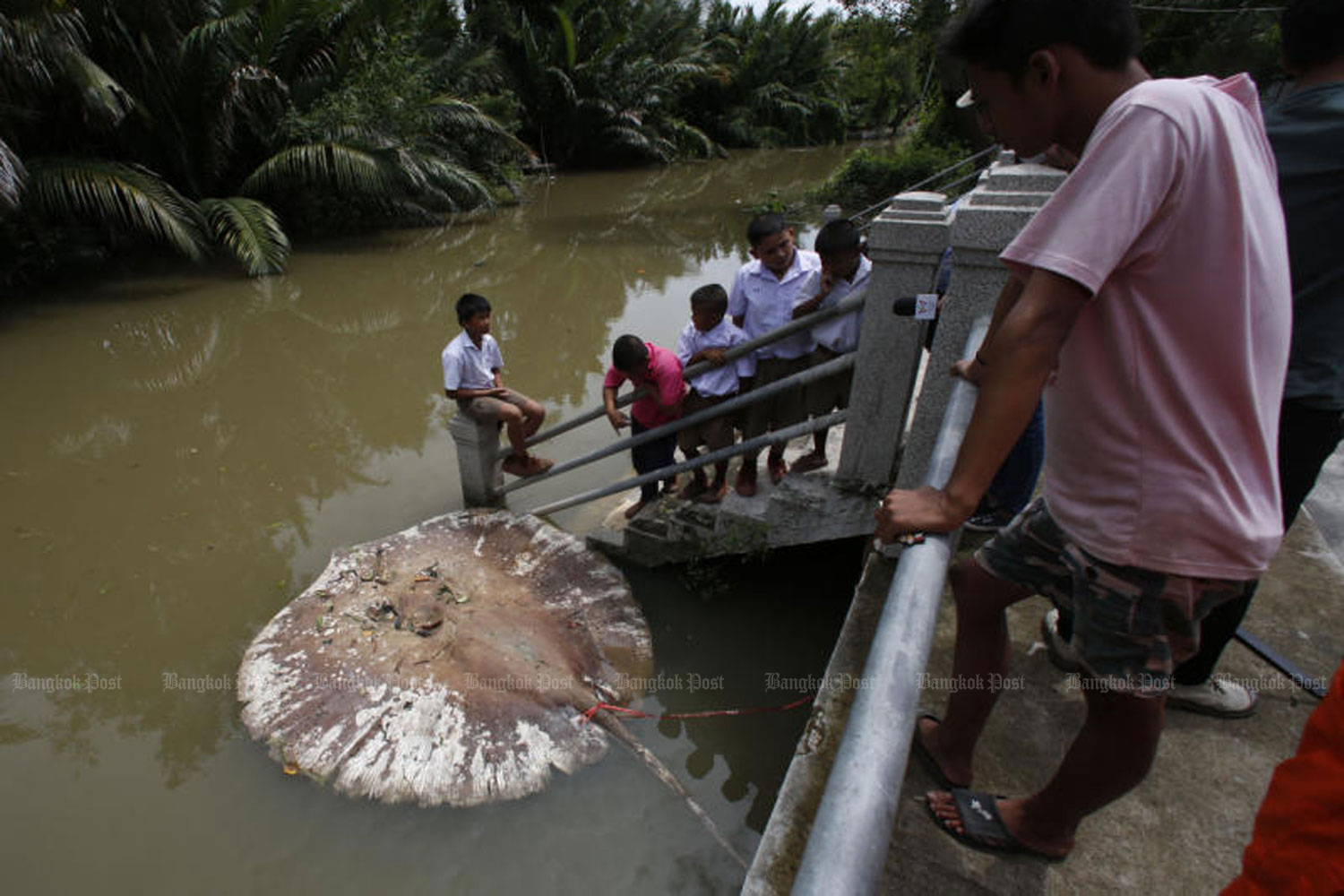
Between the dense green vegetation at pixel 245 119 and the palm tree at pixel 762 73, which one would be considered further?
the palm tree at pixel 762 73

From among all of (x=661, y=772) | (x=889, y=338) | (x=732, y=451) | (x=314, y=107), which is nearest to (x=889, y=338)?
(x=889, y=338)

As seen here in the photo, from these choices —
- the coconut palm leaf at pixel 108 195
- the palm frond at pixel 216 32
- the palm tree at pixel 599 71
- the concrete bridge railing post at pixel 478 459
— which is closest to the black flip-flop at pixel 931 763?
the concrete bridge railing post at pixel 478 459

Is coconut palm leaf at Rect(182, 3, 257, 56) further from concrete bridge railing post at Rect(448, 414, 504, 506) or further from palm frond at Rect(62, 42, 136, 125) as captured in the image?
concrete bridge railing post at Rect(448, 414, 504, 506)

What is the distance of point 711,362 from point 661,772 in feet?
5.99

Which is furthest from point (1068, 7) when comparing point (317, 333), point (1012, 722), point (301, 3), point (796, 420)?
point (301, 3)

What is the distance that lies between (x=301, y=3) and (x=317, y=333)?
17.0 feet

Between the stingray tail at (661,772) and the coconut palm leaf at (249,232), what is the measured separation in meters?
8.67

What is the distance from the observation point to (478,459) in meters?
4.29

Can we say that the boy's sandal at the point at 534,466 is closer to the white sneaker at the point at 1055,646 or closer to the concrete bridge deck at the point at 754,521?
the concrete bridge deck at the point at 754,521

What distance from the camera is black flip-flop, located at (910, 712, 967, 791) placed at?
5.63 feet

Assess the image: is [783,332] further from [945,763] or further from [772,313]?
[945,763]

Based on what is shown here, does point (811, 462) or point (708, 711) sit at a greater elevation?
point (811, 462)

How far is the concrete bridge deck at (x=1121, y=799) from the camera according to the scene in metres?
1.55
